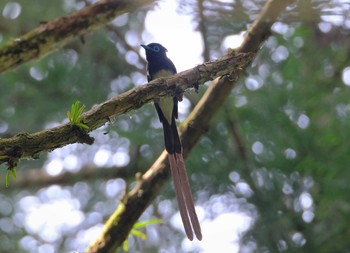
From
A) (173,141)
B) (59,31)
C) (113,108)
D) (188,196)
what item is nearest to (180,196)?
(188,196)

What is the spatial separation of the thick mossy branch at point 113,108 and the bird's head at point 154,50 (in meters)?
0.88

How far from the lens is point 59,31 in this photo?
312 centimetres

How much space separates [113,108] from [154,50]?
1058 mm

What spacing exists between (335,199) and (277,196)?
267 mm

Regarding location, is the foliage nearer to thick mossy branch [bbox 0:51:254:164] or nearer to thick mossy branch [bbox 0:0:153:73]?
thick mossy branch [bbox 0:51:254:164]

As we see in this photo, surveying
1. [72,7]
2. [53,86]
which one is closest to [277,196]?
[53,86]

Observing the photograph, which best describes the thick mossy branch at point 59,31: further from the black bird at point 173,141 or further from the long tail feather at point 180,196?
the long tail feather at point 180,196

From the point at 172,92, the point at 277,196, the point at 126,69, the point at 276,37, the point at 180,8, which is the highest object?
the point at 126,69

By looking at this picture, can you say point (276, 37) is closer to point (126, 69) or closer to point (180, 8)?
point (126, 69)

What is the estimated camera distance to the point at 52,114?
3.76 meters

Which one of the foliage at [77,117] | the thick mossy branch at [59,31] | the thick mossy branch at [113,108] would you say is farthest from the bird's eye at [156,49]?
the foliage at [77,117]

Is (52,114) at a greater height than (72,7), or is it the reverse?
(72,7)

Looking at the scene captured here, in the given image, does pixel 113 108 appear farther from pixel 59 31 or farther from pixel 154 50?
pixel 59 31

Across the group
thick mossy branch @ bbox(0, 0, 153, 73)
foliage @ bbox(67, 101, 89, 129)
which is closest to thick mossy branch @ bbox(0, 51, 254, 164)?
foliage @ bbox(67, 101, 89, 129)
